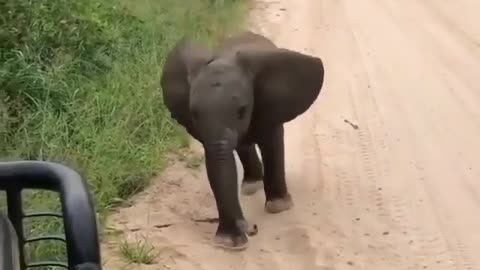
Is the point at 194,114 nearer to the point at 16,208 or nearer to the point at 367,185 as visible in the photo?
the point at 367,185

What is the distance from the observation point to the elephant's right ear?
5.05m

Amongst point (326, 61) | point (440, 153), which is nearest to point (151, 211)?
point (440, 153)

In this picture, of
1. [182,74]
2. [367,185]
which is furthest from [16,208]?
[367,185]

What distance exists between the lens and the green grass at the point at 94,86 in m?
5.41

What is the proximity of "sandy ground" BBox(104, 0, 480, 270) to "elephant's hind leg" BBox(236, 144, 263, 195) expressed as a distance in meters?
0.09

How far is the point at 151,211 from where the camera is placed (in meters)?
5.39

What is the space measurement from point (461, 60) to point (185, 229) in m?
4.62

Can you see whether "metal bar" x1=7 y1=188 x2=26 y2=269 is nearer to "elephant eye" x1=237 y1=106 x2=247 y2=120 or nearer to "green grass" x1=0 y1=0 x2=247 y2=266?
"green grass" x1=0 y1=0 x2=247 y2=266

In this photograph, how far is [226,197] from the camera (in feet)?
15.9

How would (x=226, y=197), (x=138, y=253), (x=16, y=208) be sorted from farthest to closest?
(x=226, y=197)
(x=138, y=253)
(x=16, y=208)

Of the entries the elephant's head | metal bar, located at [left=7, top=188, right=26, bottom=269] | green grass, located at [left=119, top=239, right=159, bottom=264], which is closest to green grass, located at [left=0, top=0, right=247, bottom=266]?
the elephant's head

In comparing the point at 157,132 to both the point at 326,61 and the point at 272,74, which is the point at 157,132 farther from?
the point at 326,61

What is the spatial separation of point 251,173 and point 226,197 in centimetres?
86

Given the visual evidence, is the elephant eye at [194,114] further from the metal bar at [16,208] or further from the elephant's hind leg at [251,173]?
the metal bar at [16,208]
